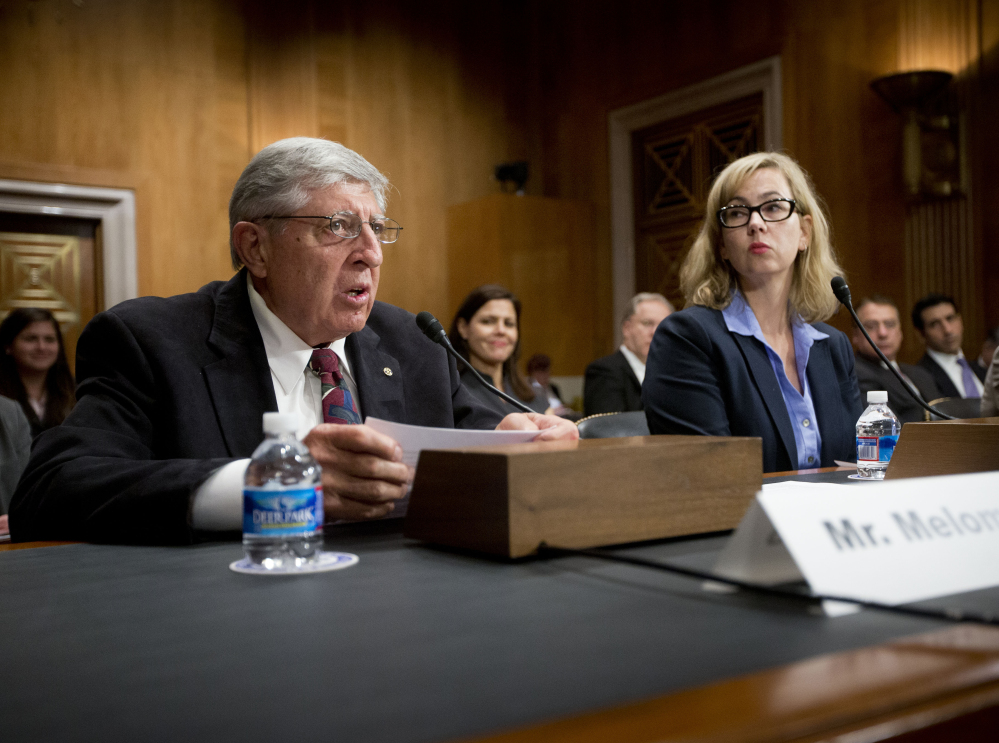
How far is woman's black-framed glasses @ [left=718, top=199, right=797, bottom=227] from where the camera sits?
2.19 meters

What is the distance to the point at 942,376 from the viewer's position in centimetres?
479

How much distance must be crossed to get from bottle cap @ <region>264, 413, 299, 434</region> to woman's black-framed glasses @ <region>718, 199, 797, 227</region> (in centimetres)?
157

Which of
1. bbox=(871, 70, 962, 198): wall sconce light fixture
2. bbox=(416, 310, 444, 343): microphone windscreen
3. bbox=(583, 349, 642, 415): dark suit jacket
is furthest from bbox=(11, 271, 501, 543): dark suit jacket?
bbox=(871, 70, 962, 198): wall sconce light fixture

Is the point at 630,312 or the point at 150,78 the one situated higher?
the point at 150,78

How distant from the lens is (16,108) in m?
5.02

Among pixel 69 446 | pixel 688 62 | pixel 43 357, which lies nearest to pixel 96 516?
pixel 69 446

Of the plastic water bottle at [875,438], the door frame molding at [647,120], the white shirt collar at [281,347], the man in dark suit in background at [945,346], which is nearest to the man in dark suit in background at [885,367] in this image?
the man in dark suit in background at [945,346]

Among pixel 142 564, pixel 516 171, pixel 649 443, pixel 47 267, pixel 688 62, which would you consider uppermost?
pixel 688 62

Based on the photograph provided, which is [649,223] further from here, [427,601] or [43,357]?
[427,601]

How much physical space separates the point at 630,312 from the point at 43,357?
2885 mm

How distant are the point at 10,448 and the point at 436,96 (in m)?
4.34

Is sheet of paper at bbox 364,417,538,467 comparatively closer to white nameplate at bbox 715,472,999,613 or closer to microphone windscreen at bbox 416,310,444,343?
white nameplate at bbox 715,472,999,613

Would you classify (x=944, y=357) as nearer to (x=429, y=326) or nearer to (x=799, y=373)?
(x=799, y=373)

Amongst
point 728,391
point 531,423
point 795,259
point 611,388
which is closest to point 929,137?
point 611,388
